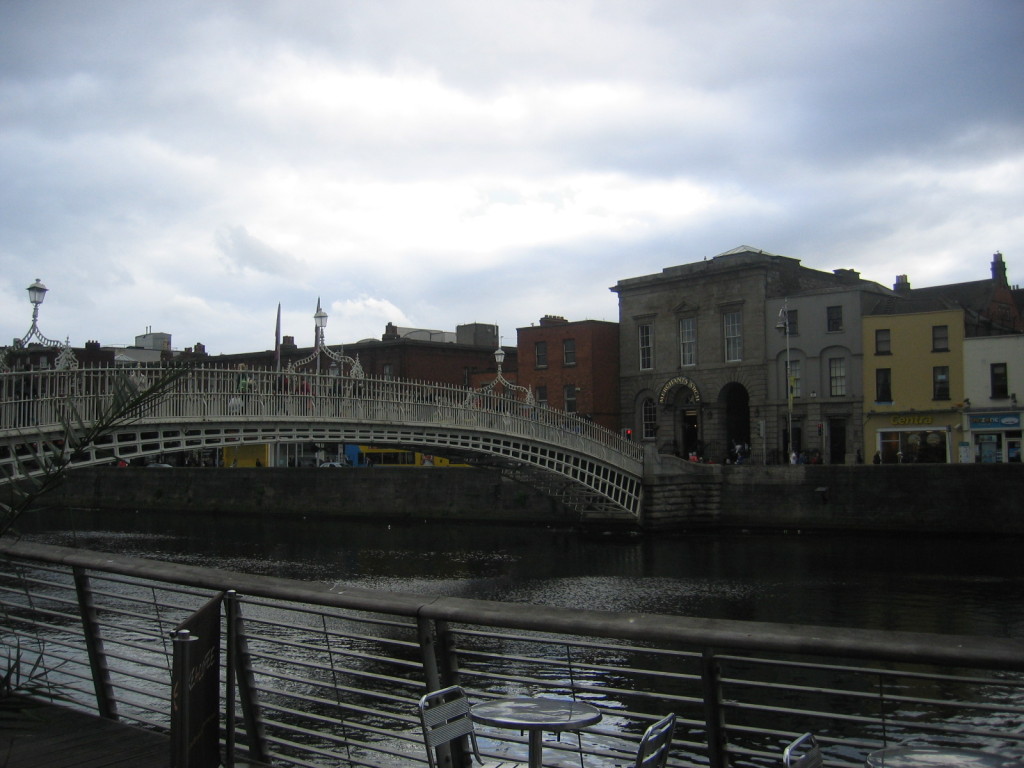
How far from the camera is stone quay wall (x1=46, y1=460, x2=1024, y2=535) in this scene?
27922 mm

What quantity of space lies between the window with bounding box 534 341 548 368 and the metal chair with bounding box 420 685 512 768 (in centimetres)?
4097

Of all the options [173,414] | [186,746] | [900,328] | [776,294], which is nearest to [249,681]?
[186,746]

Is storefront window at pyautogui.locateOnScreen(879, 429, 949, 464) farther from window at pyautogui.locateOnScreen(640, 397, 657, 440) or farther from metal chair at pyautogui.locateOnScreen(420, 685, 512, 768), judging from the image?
metal chair at pyautogui.locateOnScreen(420, 685, 512, 768)

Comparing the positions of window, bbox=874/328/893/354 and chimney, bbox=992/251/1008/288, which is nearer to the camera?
window, bbox=874/328/893/354

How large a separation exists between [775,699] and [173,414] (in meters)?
12.0

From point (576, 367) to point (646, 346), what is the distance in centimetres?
310

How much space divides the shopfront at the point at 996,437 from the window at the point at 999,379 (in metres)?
0.67

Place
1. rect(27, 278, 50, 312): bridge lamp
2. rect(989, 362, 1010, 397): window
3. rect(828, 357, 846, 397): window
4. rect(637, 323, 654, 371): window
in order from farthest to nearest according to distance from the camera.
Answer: rect(637, 323, 654, 371): window → rect(828, 357, 846, 397): window → rect(989, 362, 1010, 397): window → rect(27, 278, 50, 312): bridge lamp

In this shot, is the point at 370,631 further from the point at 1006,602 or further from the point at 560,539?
the point at 560,539

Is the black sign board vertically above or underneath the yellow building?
underneath

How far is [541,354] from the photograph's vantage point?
147 ft

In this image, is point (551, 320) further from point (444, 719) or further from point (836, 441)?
point (444, 719)

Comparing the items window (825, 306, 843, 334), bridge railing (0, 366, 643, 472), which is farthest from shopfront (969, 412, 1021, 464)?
bridge railing (0, 366, 643, 472)

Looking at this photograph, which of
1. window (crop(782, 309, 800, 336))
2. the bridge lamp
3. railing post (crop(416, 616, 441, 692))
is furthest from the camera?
window (crop(782, 309, 800, 336))
